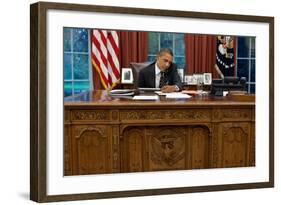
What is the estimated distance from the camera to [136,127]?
3.95m

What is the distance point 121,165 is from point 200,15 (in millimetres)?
982

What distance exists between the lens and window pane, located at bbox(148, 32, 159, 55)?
3.90 m

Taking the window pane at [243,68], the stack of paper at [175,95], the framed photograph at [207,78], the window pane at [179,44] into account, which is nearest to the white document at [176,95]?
the stack of paper at [175,95]

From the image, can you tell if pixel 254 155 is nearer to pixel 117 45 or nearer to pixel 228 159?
pixel 228 159

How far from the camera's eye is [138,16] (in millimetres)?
3861

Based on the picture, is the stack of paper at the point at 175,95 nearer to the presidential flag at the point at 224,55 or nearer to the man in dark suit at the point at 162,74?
the man in dark suit at the point at 162,74

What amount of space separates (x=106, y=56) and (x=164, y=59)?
0.35 metres

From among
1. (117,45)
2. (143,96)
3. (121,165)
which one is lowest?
(121,165)

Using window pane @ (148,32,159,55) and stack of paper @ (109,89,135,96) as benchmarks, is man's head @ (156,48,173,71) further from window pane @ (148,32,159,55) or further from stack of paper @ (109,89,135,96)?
stack of paper @ (109,89,135,96)

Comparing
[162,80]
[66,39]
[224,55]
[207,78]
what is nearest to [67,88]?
[66,39]

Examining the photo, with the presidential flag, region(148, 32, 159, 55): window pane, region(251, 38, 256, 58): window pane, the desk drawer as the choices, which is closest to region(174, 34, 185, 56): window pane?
region(148, 32, 159, 55): window pane

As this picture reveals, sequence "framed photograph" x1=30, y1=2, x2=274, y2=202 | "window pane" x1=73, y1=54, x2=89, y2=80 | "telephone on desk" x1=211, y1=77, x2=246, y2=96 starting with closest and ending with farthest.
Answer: "framed photograph" x1=30, y1=2, x2=274, y2=202 → "window pane" x1=73, y1=54, x2=89, y2=80 → "telephone on desk" x1=211, y1=77, x2=246, y2=96

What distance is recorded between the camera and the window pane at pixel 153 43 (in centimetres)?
390

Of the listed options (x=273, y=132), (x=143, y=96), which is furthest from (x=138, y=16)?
(x=273, y=132)
